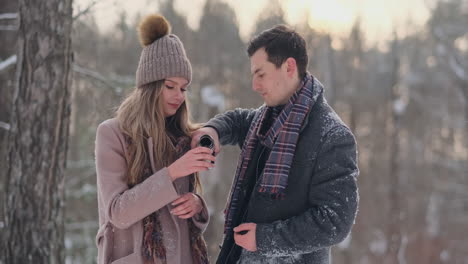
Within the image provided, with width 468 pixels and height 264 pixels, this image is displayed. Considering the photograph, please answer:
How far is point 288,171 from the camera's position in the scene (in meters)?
2.32

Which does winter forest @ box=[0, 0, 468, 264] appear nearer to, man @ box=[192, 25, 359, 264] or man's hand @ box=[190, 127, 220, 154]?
man's hand @ box=[190, 127, 220, 154]

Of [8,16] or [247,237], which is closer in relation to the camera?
[247,237]

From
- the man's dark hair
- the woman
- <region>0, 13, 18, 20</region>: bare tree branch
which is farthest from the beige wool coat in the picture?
<region>0, 13, 18, 20</region>: bare tree branch

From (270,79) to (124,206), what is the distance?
91 centimetres

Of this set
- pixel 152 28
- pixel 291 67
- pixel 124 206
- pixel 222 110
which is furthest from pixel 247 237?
pixel 222 110

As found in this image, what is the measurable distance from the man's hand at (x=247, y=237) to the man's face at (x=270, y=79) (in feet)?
2.05

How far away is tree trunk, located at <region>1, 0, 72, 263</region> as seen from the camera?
134 inches

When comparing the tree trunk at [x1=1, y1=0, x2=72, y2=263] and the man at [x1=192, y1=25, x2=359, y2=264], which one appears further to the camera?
the tree trunk at [x1=1, y1=0, x2=72, y2=263]

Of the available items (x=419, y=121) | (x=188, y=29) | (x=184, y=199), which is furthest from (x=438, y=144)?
(x=184, y=199)

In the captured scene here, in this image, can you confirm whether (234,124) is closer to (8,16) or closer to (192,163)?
(192,163)

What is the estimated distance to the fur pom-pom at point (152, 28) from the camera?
2.54m

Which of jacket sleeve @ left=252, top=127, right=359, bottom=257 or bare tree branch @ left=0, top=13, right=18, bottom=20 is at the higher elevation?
bare tree branch @ left=0, top=13, right=18, bottom=20

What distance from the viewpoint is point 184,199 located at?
2.41 meters

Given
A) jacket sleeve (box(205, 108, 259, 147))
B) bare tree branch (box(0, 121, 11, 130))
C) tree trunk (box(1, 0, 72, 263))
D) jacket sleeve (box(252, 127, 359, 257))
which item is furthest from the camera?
bare tree branch (box(0, 121, 11, 130))
